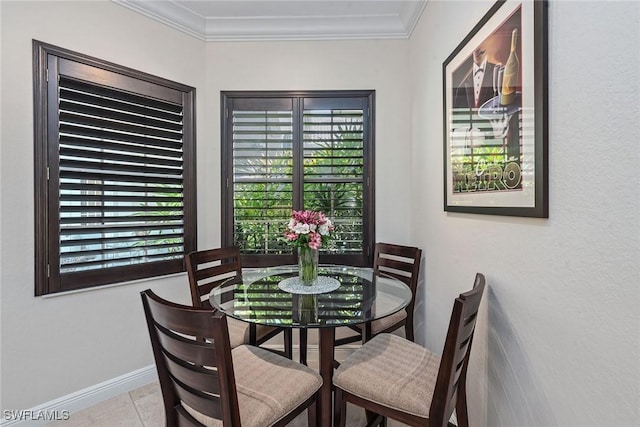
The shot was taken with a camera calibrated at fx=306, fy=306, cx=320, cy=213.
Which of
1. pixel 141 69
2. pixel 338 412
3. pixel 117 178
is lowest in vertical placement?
pixel 338 412

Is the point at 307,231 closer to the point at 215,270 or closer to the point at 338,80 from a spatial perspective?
the point at 215,270

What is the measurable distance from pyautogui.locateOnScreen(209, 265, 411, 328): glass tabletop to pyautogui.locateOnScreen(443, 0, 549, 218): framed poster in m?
0.65

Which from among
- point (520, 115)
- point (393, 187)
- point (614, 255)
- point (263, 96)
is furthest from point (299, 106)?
point (614, 255)

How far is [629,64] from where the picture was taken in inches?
29.9

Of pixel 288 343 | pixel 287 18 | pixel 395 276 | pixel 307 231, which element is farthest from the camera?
pixel 287 18

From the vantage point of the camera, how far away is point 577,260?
925mm

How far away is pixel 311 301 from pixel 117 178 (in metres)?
1.65

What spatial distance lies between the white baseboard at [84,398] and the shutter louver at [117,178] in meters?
0.80

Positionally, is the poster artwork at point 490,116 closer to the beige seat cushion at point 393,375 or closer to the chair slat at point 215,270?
the beige seat cushion at point 393,375

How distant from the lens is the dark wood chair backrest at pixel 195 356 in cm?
99

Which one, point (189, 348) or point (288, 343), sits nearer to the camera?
point (189, 348)

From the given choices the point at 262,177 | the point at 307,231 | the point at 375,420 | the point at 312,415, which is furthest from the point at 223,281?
the point at 375,420

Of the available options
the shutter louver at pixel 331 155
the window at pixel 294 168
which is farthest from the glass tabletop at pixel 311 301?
the shutter louver at pixel 331 155

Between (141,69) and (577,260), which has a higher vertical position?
(141,69)
